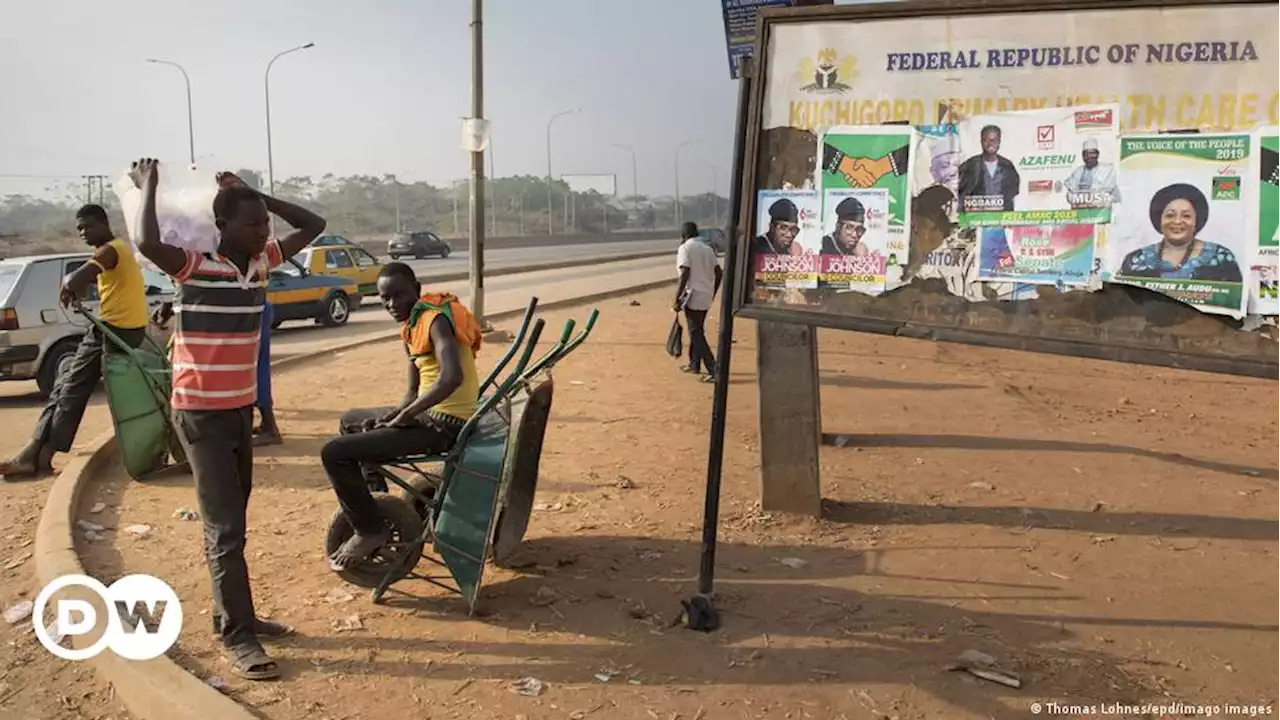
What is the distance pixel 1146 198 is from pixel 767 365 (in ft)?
7.99

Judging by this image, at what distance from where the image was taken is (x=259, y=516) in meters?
5.66

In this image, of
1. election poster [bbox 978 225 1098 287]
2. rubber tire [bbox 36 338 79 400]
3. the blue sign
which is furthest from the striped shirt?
rubber tire [bbox 36 338 79 400]

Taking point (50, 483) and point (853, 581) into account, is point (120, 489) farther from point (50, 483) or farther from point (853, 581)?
point (853, 581)

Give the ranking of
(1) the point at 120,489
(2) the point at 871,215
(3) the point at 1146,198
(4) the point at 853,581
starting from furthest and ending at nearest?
1. (1) the point at 120,489
2. (4) the point at 853,581
3. (2) the point at 871,215
4. (3) the point at 1146,198

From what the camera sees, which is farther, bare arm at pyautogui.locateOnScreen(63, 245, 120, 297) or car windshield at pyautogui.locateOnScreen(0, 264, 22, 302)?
car windshield at pyautogui.locateOnScreen(0, 264, 22, 302)

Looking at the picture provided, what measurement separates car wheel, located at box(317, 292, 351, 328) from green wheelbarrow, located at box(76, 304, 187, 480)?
1178cm

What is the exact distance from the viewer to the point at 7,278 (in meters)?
10.6

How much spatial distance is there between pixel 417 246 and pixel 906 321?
44097 millimetres

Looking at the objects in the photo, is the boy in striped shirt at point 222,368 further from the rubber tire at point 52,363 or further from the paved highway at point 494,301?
the rubber tire at point 52,363

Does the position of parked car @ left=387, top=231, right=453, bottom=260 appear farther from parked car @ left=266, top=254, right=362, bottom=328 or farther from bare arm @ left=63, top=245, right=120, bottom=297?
bare arm @ left=63, top=245, right=120, bottom=297

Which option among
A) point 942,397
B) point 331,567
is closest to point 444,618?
point 331,567

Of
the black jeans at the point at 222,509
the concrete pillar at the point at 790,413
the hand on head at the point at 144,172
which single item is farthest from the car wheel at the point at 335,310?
the black jeans at the point at 222,509

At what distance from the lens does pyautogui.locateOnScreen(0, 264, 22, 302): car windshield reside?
1039 centimetres

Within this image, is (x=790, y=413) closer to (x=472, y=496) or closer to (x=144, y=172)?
(x=472, y=496)
